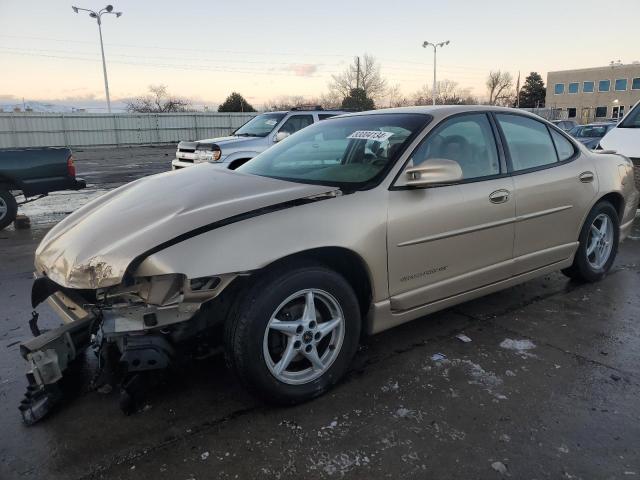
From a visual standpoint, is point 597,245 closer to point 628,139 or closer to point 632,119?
point 628,139

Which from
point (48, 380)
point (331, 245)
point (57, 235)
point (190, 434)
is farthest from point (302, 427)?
point (57, 235)

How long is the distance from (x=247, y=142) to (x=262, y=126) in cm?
120

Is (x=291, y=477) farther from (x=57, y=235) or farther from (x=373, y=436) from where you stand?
(x=57, y=235)

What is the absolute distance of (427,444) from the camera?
2.43m

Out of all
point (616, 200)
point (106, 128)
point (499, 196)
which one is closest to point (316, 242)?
point (499, 196)

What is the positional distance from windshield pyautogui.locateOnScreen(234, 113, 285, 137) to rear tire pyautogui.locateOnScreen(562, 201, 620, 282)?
277 inches

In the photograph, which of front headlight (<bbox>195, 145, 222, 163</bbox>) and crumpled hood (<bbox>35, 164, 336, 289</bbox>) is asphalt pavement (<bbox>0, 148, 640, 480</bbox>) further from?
front headlight (<bbox>195, 145, 222, 163</bbox>)

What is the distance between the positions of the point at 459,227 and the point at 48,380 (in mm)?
2578

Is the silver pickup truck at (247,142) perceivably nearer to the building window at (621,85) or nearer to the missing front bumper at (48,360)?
the missing front bumper at (48,360)

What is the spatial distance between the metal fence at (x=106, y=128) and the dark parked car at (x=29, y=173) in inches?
978

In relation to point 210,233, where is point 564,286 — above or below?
below

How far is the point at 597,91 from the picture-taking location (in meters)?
68.1

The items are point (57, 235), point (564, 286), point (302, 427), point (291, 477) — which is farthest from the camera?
point (564, 286)

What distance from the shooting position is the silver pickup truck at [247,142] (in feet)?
30.9
